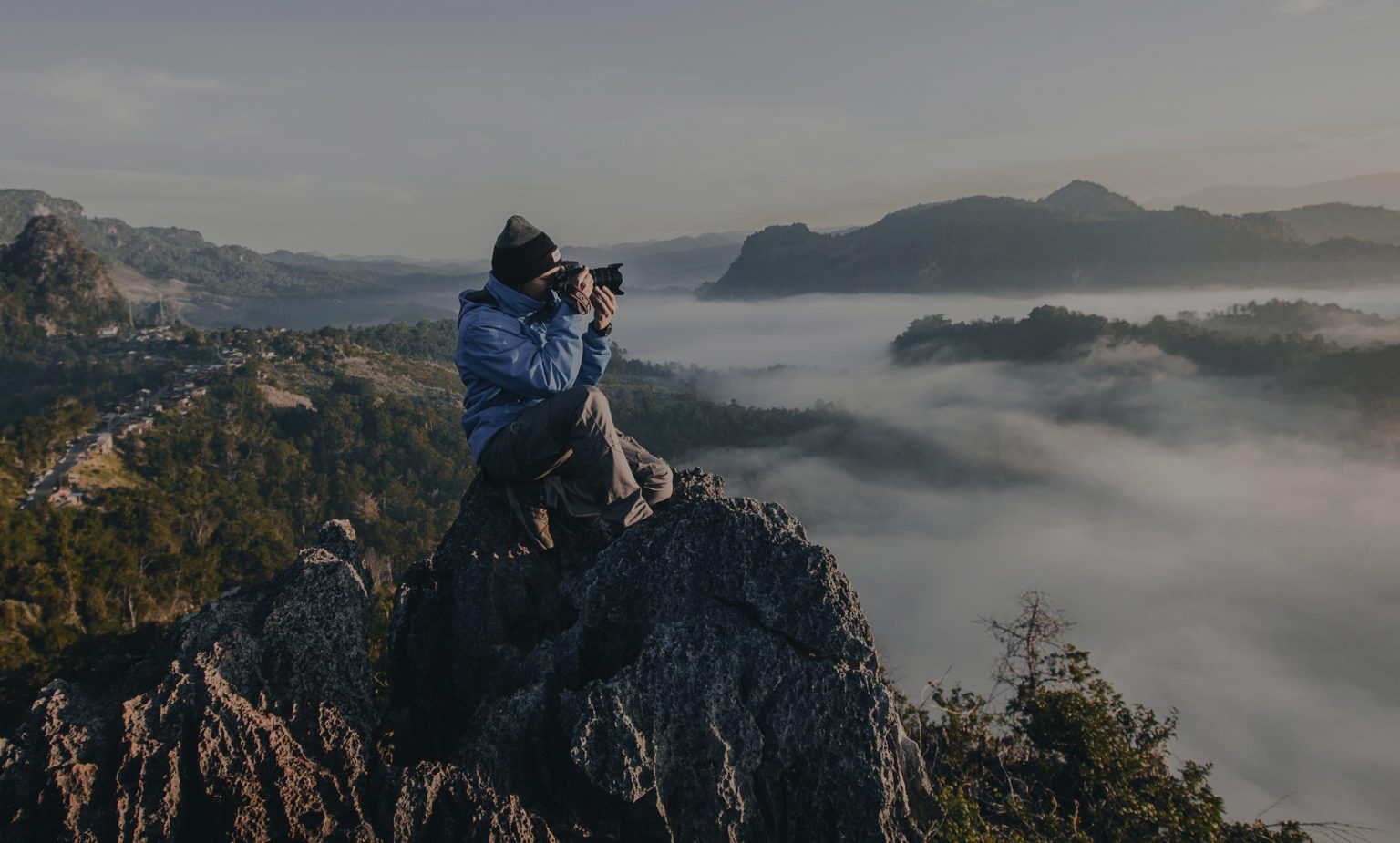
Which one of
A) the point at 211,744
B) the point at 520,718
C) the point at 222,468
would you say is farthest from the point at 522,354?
the point at 222,468

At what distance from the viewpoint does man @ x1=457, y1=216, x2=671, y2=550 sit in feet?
18.7

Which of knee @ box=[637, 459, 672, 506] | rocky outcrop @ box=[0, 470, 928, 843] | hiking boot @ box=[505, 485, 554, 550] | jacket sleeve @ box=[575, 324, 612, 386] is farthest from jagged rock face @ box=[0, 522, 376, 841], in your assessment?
jacket sleeve @ box=[575, 324, 612, 386]

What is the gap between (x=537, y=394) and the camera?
232 inches

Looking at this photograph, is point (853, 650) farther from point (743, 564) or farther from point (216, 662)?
point (216, 662)

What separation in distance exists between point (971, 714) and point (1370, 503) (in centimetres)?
23397

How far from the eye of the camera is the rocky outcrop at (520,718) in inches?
170

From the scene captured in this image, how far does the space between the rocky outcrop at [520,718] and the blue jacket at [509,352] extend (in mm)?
1388

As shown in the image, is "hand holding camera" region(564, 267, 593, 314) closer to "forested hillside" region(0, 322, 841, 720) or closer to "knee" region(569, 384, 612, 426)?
"knee" region(569, 384, 612, 426)

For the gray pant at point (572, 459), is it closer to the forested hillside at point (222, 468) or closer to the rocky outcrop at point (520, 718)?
the rocky outcrop at point (520, 718)

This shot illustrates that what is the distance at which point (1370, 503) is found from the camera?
6959 inches

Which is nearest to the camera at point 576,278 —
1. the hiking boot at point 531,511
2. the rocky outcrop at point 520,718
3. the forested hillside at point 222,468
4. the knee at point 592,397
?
the knee at point 592,397

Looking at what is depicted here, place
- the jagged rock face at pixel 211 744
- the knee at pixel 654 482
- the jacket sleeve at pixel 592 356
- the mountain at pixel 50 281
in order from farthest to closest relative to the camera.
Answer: the mountain at pixel 50 281 → the jacket sleeve at pixel 592 356 → the knee at pixel 654 482 → the jagged rock face at pixel 211 744

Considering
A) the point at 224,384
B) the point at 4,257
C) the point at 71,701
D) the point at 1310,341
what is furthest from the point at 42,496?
the point at 1310,341

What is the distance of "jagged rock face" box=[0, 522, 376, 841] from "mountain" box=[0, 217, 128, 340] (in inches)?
7782
